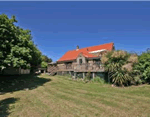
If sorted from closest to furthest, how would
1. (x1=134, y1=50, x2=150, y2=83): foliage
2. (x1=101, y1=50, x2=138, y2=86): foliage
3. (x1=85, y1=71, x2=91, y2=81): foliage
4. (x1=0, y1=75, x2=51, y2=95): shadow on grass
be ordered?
(x1=0, y1=75, x2=51, y2=95): shadow on grass < (x1=134, y1=50, x2=150, y2=83): foliage < (x1=101, y1=50, x2=138, y2=86): foliage < (x1=85, y1=71, x2=91, y2=81): foliage

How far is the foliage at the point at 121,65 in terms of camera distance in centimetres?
1284

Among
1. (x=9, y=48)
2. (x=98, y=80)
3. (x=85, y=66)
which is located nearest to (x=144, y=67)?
(x=98, y=80)

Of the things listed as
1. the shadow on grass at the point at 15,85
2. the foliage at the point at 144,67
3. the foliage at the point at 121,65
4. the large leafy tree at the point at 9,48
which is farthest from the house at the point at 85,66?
the large leafy tree at the point at 9,48

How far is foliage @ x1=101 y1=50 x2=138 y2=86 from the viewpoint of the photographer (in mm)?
12836

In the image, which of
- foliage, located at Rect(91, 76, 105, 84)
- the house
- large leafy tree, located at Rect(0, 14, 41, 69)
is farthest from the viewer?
the house

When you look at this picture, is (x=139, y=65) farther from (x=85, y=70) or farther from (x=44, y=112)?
(x=44, y=112)

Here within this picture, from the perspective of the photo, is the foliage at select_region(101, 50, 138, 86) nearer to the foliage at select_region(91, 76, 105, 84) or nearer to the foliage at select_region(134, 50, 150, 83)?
the foliage at select_region(134, 50, 150, 83)

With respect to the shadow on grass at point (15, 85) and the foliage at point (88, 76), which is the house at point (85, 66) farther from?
the shadow on grass at point (15, 85)

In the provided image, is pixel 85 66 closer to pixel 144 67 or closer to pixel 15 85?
pixel 144 67

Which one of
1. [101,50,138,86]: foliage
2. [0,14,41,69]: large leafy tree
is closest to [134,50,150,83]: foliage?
[101,50,138,86]: foliage

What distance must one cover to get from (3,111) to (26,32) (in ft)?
45.4

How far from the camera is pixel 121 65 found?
1333cm

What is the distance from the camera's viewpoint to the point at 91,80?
17578mm

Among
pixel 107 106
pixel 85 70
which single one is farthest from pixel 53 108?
pixel 85 70
